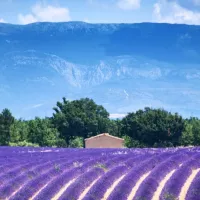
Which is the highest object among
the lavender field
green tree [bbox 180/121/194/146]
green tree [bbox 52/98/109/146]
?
green tree [bbox 52/98/109/146]

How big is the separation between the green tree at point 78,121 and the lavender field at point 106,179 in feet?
200

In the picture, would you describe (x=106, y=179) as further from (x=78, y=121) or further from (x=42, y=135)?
(x=78, y=121)

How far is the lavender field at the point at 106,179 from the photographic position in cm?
1603

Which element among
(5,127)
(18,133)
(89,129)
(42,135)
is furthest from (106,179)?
(89,129)

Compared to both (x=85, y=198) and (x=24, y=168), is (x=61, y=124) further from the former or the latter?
(x=85, y=198)

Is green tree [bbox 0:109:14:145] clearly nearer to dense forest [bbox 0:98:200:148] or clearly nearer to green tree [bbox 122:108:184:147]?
dense forest [bbox 0:98:200:148]

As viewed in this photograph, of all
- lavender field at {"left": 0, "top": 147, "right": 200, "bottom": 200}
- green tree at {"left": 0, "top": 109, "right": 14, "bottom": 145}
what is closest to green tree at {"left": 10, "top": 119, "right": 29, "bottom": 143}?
green tree at {"left": 0, "top": 109, "right": 14, "bottom": 145}

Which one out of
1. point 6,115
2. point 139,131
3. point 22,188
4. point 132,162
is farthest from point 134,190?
point 6,115

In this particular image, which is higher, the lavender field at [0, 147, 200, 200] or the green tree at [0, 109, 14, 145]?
the green tree at [0, 109, 14, 145]

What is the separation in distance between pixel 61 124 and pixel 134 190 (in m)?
68.7

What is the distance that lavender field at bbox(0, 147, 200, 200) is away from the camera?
16.0m

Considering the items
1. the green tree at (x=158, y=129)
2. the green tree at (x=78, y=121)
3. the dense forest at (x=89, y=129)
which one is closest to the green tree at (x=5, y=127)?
the dense forest at (x=89, y=129)

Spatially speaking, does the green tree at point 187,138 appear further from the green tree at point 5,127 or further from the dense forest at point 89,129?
the green tree at point 5,127

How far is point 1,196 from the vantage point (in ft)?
59.6
